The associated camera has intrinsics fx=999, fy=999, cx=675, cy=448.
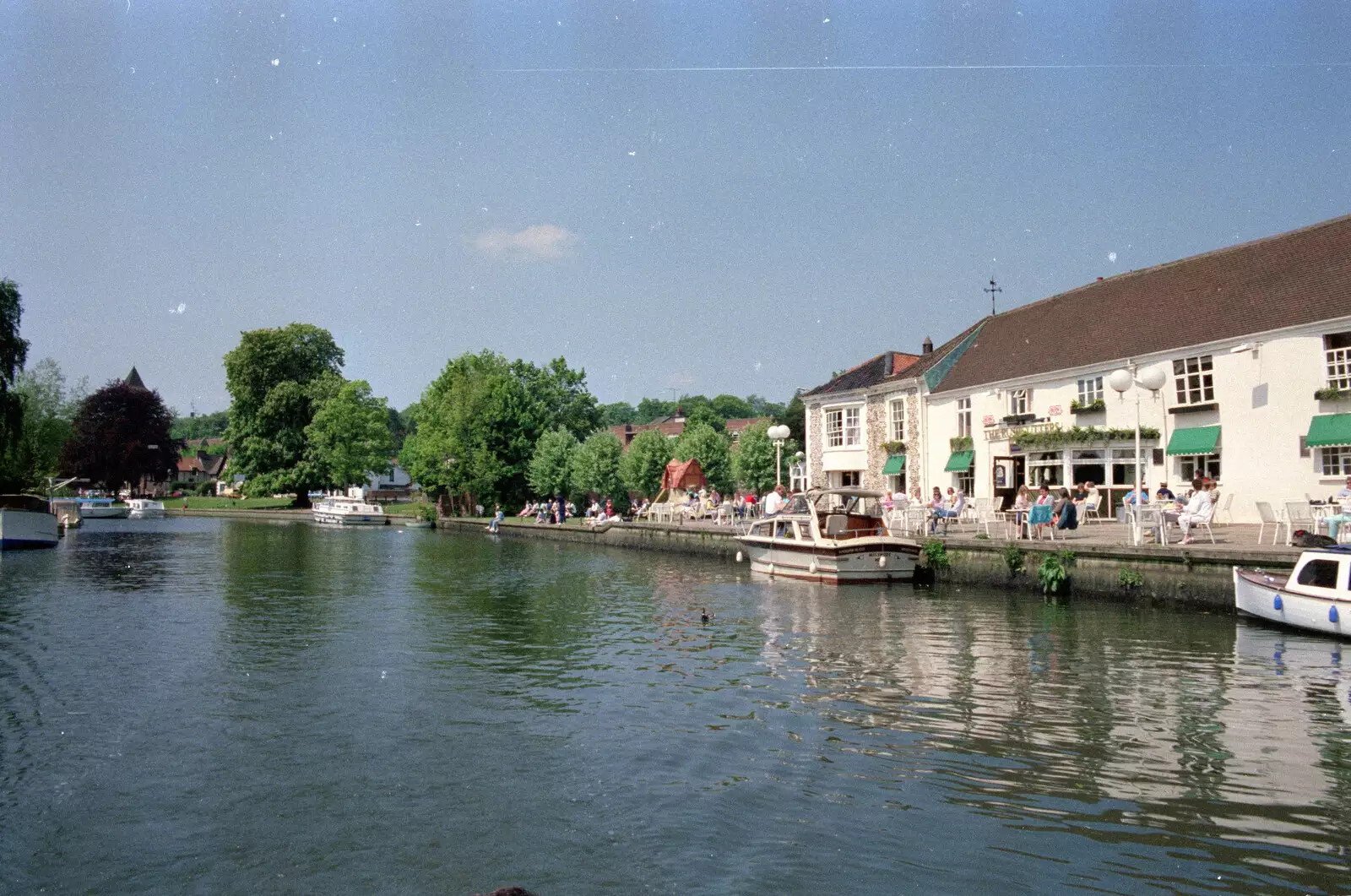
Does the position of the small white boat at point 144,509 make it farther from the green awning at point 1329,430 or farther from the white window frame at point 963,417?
the green awning at point 1329,430

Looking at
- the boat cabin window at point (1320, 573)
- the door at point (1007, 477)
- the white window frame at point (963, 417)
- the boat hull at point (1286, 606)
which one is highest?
the white window frame at point (963, 417)

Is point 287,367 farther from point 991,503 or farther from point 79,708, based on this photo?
point 79,708

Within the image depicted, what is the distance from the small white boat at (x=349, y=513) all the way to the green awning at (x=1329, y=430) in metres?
61.9

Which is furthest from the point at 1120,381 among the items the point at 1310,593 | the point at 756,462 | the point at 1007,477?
the point at 756,462

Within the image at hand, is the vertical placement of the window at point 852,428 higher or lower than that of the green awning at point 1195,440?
higher

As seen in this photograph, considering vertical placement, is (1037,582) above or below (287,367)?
below

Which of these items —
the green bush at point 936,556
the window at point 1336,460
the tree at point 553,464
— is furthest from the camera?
the tree at point 553,464

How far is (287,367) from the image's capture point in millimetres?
88688

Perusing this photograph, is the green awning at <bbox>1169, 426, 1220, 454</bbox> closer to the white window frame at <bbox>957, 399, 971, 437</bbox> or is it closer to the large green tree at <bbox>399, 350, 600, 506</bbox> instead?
the white window frame at <bbox>957, 399, 971, 437</bbox>

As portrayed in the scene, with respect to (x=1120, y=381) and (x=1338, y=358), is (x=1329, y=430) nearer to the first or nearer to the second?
(x=1338, y=358)

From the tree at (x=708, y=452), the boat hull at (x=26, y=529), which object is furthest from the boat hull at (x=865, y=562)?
the boat hull at (x=26, y=529)

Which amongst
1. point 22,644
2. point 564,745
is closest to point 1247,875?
point 564,745

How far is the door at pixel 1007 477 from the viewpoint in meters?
36.1

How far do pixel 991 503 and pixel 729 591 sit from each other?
46.6 feet
